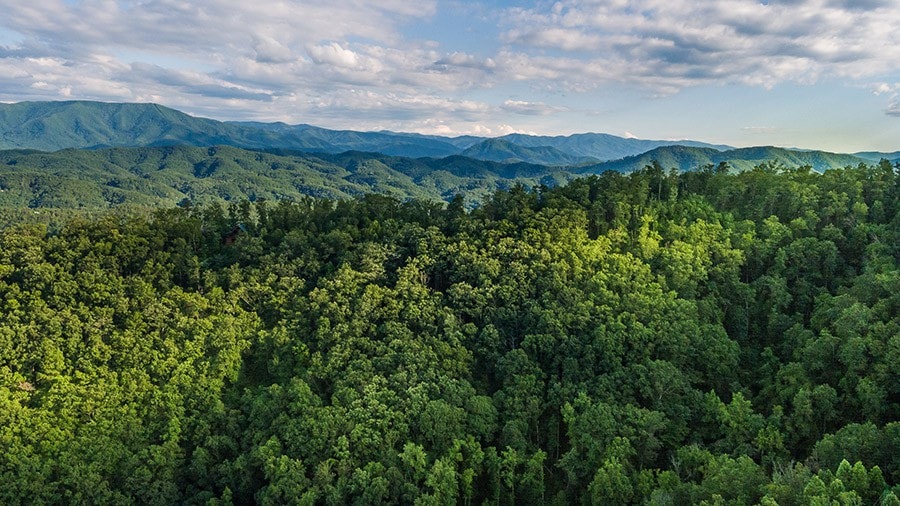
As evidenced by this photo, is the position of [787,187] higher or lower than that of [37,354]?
higher

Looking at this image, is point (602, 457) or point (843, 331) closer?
point (602, 457)

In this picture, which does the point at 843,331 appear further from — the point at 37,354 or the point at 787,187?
the point at 37,354

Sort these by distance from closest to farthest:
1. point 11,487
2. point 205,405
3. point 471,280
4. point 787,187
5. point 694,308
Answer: point 11,487
point 205,405
point 694,308
point 471,280
point 787,187

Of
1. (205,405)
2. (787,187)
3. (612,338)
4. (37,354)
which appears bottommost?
(205,405)

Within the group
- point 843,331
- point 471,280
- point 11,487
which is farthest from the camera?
point 471,280

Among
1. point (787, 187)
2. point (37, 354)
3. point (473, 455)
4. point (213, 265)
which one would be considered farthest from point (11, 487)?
point (787, 187)

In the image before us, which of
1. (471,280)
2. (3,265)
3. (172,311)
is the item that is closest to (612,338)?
(471,280)

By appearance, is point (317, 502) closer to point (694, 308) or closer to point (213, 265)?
point (213, 265)
